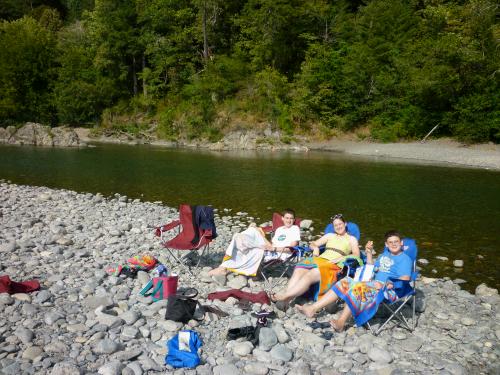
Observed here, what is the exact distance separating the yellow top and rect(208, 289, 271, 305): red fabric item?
4.20 ft

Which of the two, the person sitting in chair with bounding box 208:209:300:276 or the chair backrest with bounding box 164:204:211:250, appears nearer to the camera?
the person sitting in chair with bounding box 208:209:300:276

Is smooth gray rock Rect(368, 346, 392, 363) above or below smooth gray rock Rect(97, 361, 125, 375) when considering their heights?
below

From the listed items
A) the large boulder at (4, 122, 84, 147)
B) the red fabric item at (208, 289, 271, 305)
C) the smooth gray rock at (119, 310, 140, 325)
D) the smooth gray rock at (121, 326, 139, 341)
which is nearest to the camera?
the smooth gray rock at (121, 326, 139, 341)

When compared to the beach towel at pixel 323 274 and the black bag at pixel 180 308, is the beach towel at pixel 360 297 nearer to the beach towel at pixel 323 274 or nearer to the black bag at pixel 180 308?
the beach towel at pixel 323 274

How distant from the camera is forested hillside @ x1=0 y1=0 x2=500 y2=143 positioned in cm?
3042

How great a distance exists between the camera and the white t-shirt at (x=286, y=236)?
684 centimetres

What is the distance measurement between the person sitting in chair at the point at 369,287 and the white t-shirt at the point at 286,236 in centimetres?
155

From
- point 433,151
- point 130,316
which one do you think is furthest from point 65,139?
point 130,316

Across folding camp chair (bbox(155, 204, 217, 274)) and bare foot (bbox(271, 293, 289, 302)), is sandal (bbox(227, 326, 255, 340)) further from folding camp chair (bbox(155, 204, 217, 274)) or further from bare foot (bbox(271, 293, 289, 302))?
folding camp chair (bbox(155, 204, 217, 274))

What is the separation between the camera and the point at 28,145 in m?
35.3

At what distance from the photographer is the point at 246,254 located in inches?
260

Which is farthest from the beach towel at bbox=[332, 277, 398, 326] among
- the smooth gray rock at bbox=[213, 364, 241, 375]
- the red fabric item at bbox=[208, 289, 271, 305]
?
the smooth gray rock at bbox=[213, 364, 241, 375]

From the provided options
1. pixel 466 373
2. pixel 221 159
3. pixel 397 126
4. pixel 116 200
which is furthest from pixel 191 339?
pixel 397 126

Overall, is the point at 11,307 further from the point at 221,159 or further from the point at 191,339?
the point at 221,159
